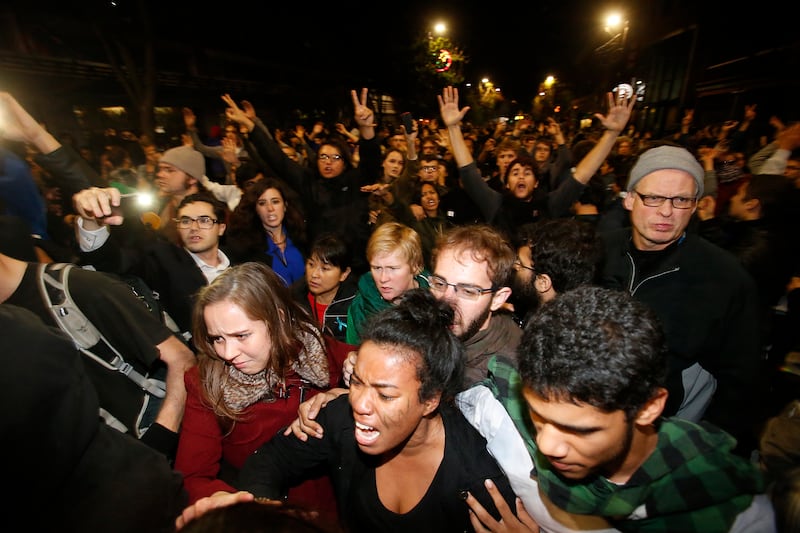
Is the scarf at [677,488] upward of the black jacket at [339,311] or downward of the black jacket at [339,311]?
upward

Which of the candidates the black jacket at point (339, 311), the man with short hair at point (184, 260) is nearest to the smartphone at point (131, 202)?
the man with short hair at point (184, 260)

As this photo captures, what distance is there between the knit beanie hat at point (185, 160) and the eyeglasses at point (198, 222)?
4.49 ft

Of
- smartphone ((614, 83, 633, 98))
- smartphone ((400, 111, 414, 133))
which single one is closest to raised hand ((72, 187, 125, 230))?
smartphone ((400, 111, 414, 133))

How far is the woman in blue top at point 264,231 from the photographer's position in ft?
12.8

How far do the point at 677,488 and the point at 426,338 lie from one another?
3.30 ft

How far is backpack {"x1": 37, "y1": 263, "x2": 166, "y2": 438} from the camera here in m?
1.90

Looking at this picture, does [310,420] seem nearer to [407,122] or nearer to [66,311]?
[66,311]

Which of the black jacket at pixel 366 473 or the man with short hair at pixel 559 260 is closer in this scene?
the black jacket at pixel 366 473

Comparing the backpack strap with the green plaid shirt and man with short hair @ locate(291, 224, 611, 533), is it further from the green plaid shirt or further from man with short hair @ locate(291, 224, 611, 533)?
the green plaid shirt

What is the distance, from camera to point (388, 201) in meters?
4.80

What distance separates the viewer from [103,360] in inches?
80.7

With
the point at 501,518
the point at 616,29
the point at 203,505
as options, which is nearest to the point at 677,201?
the point at 501,518

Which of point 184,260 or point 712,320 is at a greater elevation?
point 184,260

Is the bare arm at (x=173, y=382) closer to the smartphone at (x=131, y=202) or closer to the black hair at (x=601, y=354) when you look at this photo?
the smartphone at (x=131, y=202)
